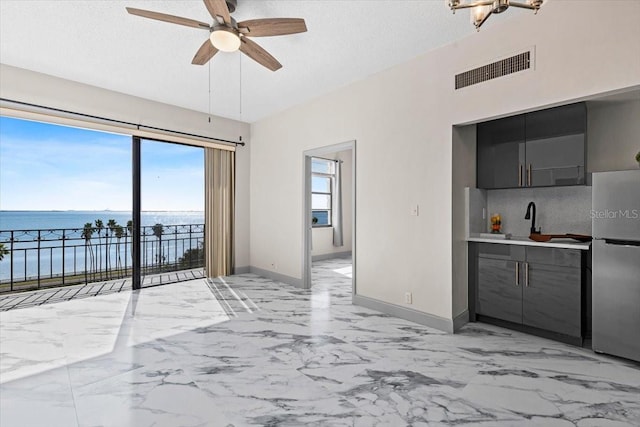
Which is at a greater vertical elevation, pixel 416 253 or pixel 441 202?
pixel 441 202

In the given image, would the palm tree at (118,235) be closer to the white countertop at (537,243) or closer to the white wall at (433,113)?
the white wall at (433,113)

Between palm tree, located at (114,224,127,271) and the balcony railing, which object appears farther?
palm tree, located at (114,224,127,271)

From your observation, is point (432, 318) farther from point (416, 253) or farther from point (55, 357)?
point (55, 357)

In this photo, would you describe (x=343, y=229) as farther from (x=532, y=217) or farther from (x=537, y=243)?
(x=537, y=243)

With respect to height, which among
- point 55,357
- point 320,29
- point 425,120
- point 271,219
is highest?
point 320,29

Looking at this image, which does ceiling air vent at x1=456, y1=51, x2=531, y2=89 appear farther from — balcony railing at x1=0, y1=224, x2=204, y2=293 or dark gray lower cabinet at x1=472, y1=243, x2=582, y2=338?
balcony railing at x1=0, y1=224, x2=204, y2=293

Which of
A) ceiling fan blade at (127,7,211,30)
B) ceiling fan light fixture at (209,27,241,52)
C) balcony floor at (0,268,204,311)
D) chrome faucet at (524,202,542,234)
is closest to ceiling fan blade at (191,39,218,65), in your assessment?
ceiling fan light fixture at (209,27,241,52)

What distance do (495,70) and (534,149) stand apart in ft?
2.94

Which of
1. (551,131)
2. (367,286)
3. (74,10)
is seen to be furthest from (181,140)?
(551,131)

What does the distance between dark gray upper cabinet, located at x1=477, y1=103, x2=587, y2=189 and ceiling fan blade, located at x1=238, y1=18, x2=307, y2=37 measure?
2285mm

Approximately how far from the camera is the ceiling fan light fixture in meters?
2.29

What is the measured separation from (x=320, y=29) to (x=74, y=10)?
2073 millimetres

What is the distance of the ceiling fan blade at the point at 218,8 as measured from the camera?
6.54ft

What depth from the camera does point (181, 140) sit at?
4.98 m
